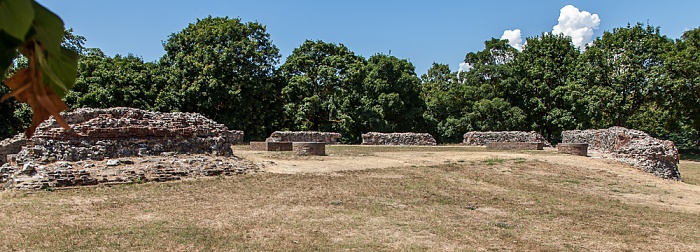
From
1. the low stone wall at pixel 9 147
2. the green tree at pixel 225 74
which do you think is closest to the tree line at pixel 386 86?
the green tree at pixel 225 74

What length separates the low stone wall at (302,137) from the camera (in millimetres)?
26859

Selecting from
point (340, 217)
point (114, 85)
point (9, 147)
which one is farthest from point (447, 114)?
point (340, 217)

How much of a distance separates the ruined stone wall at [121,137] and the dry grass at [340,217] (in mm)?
3080

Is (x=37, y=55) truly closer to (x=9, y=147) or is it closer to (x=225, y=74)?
(x=9, y=147)

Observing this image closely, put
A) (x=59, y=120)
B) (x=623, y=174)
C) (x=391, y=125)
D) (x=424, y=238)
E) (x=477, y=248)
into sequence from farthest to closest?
(x=391, y=125) → (x=623, y=174) → (x=424, y=238) → (x=477, y=248) → (x=59, y=120)

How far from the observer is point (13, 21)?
0.56 m

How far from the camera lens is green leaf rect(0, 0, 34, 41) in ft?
1.83

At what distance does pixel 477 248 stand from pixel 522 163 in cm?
1103

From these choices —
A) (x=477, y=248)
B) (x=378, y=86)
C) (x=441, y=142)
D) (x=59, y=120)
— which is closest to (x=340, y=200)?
(x=477, y=248)

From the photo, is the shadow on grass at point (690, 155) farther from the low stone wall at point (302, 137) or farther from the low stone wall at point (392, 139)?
the low stone wall at point (302, 137)

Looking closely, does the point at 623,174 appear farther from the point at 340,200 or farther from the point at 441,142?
the point at 441,142

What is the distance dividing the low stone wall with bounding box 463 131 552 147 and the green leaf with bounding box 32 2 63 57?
30039 mm

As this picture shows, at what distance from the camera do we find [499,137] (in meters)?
29.8

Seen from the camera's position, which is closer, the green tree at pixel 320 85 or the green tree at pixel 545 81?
the green tree at pixel 320 85
